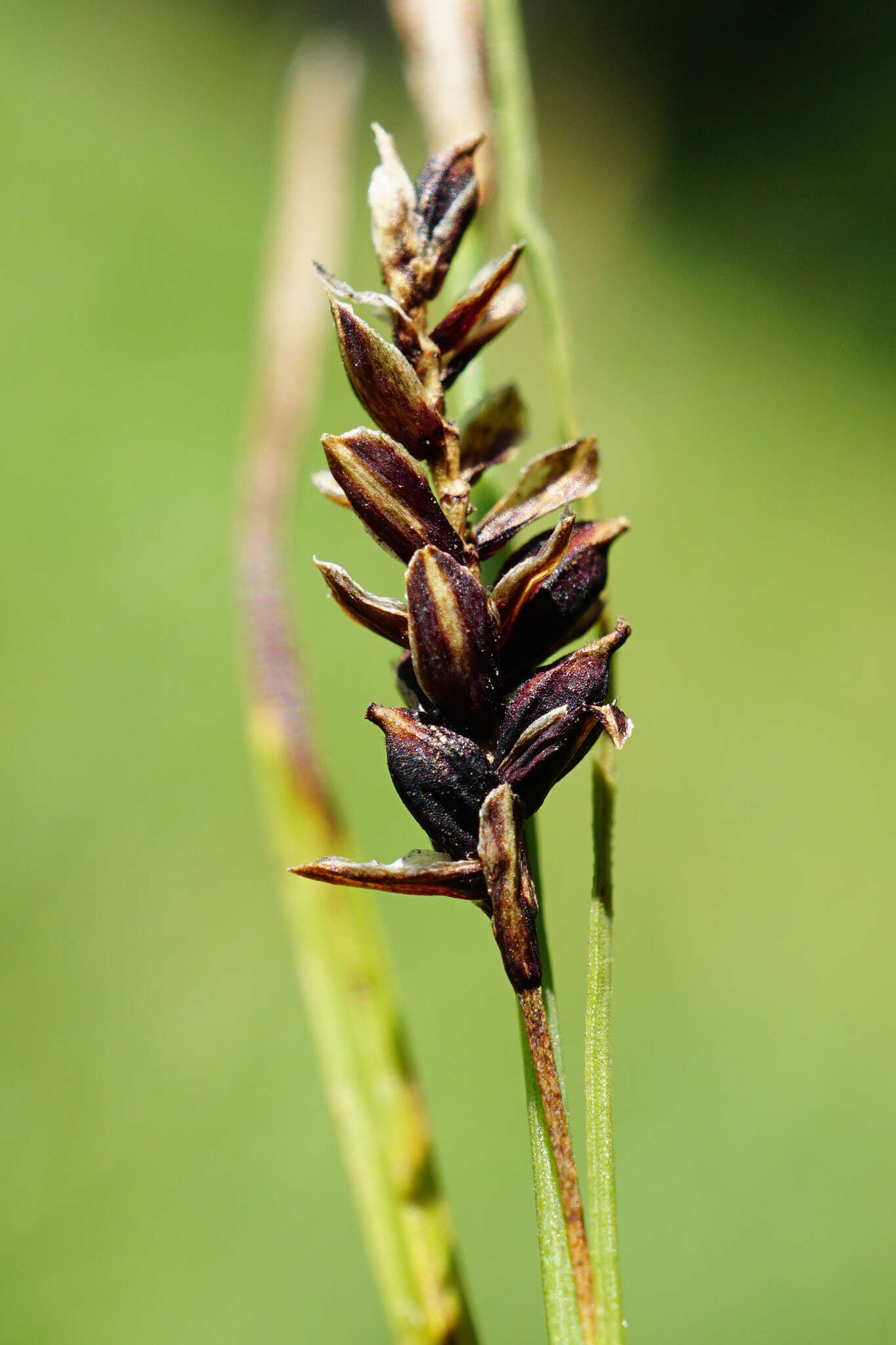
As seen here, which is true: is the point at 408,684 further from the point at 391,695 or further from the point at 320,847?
the point at 391,695

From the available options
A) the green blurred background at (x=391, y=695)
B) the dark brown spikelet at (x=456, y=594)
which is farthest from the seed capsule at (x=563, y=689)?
the green blurred background at (x=391, y=695)

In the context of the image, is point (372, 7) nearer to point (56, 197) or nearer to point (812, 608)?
point (56, 197)

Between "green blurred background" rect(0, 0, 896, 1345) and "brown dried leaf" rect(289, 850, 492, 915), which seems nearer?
"brown dried leaf" rect(289, 850, 492, 915)

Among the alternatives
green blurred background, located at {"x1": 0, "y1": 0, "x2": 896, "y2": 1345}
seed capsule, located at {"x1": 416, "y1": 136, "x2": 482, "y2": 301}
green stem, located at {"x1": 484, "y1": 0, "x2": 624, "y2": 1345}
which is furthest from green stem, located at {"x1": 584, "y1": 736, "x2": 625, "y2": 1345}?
green blurred background, located at {"x1": 0, "y1": 0, "x2": 896, "y2": 1345}

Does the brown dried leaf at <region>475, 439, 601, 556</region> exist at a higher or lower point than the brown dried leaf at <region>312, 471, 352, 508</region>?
lower

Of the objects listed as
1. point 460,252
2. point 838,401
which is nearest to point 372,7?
point 838,401

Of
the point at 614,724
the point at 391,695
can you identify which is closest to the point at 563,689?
the point at 614,724

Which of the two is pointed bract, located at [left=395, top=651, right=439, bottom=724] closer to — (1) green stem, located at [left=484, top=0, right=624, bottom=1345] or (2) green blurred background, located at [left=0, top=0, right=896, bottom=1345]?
(1) green stem, located at [left=484, top=0, right=624, bottom=1345]
